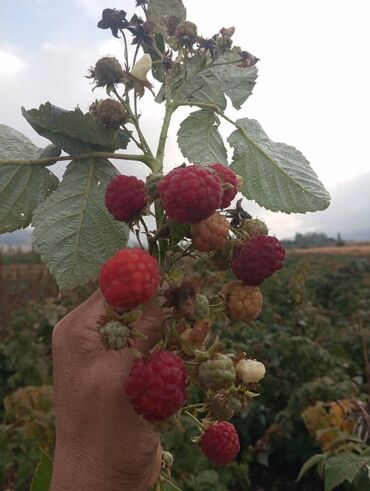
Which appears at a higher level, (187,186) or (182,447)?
(187,186)

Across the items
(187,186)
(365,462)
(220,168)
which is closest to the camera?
(187,186)

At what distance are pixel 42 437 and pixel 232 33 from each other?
2087 millimetres

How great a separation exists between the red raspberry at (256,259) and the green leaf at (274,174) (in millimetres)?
215

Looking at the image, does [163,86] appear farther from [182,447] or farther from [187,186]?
[182,447]

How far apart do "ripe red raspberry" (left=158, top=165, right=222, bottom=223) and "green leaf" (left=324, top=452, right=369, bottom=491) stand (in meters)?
1.19

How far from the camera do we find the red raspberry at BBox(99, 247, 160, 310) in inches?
27.5

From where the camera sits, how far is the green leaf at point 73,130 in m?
0.97

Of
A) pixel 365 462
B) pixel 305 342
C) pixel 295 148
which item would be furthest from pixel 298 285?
pixel 295 148

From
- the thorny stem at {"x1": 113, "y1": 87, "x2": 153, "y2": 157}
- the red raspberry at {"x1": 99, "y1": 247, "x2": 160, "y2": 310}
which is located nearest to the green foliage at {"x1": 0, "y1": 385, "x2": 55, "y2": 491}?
the thorny stem at {"x1": 113, "y1": 87, "x2": 153, "y2": 157}

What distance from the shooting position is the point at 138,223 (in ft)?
2.89

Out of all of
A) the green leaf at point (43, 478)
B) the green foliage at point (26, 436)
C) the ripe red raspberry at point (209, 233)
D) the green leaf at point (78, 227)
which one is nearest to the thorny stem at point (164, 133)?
the green leaf at point (78, 227)

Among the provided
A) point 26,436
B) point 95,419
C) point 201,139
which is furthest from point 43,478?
point 26,436

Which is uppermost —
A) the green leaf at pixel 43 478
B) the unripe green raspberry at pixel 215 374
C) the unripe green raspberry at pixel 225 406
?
the unripe green raspberry at pixel 215 374

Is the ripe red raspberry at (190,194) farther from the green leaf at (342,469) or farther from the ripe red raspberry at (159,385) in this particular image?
the green leaf at (342,469)
